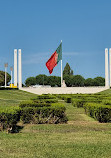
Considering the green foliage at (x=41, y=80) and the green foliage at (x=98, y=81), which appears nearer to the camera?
the green foliage at (x=41, y=80)

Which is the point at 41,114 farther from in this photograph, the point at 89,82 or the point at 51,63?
the point at 89,82

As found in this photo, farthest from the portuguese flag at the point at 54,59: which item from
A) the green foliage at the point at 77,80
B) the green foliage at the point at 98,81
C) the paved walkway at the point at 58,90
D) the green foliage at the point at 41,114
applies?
the green foliage at the point at 98,81

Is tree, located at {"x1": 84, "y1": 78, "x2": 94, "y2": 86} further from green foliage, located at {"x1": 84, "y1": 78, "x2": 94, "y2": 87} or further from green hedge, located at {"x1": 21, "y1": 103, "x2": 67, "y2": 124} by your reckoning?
green hedge, located at {"x1": 21, "y1": 103, "x2": 67, "y2": 124}

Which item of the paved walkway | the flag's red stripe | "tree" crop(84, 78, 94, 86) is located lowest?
the paved walkway

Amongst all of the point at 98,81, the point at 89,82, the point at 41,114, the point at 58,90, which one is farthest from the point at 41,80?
the point at 41,114

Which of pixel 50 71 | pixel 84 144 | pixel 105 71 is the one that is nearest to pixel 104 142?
pixel 84 144

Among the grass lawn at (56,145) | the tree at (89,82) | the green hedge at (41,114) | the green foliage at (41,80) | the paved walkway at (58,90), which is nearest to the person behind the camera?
the grass lawn at (56,145)

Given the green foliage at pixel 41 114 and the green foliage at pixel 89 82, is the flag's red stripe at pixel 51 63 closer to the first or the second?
the green foliage at pixel 41 114

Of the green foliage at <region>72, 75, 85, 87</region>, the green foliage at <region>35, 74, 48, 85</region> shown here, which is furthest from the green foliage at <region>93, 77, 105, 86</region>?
the green foliage at <region>35, 74, 48, 85</region>

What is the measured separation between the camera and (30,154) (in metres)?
5.74

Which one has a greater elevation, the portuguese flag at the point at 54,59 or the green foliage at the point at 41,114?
the portuguese flag at the point at 54,59

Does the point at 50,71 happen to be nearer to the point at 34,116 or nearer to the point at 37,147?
the point at 34,116

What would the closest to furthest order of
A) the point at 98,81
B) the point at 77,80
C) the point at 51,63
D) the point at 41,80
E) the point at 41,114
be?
Result: the point at 41,114 → the point at 51,63 → the point at 77,80 → the point at 41,80 → the point at 98,81

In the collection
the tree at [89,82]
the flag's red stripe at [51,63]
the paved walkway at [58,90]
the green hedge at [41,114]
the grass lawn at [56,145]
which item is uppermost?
the flag's red stripe at [51,63]
